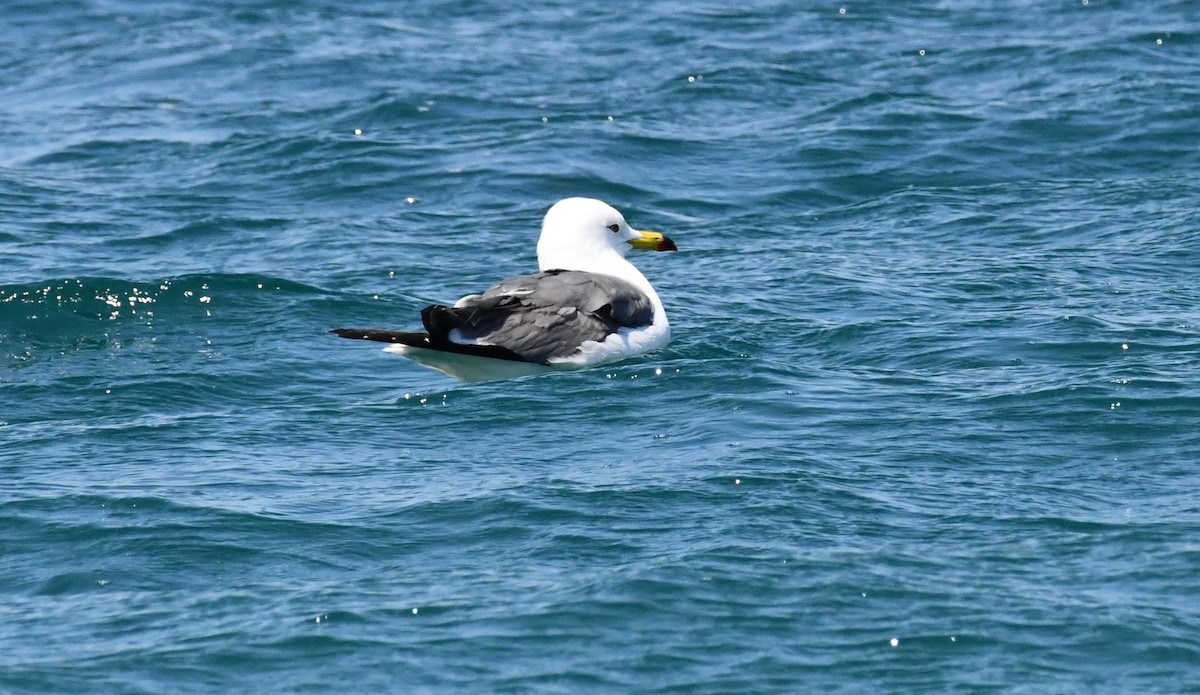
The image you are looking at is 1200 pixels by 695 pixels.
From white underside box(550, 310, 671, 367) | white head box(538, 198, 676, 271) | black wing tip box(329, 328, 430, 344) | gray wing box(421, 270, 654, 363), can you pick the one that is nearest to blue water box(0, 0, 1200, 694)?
white underside box(550, 310, 671, 367)

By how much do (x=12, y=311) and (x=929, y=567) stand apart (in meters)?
6.42

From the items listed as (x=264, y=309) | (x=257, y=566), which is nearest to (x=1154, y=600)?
(x=257, y=566)

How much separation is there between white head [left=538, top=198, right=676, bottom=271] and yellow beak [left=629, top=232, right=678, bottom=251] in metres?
0.10

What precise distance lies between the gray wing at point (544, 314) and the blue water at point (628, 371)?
0.71 ft

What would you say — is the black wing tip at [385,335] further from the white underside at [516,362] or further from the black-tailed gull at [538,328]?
the white underside at [516,362]

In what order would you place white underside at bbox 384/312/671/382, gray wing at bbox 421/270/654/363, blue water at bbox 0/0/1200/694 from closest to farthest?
blue water at bbox 0/0/1200/694, gray wing at bbox 421/270/654/363, white underside at bbox 384/312/671/382

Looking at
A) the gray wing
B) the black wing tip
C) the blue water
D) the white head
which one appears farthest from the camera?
the white head

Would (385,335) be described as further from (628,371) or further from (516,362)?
(628,371)

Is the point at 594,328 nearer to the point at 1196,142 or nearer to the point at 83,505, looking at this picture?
the point at 83,505

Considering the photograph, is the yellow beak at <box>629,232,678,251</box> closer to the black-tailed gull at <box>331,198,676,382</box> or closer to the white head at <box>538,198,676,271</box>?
the white head at <box>538,198,676,271</box>

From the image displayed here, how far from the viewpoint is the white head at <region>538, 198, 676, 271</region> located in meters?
11.0

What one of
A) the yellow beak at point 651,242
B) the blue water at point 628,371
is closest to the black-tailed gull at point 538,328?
the blue water at point 628,371

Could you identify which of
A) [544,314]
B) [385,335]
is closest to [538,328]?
[544,314]

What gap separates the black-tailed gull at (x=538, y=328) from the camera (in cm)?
950
